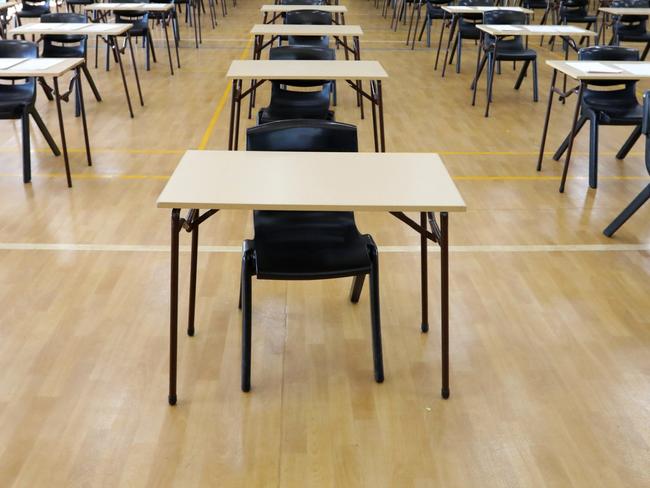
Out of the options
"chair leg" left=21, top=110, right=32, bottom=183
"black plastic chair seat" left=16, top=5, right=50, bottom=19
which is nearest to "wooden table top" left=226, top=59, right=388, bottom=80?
"chair leg" left=21, top=110, right=32, bottom=183

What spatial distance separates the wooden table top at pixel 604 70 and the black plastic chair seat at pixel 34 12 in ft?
22.6

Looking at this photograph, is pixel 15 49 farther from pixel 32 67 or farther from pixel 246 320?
pixel 246 320

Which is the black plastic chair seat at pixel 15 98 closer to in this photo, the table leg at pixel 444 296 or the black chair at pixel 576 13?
the table leg at pixel 444 296

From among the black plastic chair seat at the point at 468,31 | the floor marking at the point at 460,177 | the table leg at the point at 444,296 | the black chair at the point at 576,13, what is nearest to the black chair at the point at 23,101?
the floor marking at the point at 460,177

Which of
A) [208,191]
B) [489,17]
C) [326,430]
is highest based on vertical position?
[489,17]

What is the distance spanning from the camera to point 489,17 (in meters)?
6.98

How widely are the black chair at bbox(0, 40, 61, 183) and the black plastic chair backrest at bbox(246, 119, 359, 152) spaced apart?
95.3 inches

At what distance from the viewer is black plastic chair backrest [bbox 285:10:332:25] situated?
21.6 ft

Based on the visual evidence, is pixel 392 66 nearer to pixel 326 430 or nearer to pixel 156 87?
pixel 156 87

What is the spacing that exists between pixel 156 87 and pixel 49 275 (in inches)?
168

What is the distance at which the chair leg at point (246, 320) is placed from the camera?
8.59 feet

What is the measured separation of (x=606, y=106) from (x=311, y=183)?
123 inches

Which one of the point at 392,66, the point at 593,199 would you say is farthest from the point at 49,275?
the point at 392,66

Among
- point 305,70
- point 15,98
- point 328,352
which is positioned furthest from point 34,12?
point 328,352
